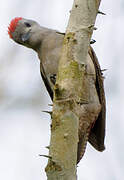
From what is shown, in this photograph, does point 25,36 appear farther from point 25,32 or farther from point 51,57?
point 51,57

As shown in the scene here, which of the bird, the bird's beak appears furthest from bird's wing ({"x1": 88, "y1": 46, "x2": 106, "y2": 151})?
the bird's beak

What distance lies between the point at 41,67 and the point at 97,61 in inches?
30.4

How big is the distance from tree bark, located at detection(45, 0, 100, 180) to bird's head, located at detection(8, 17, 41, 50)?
2769mm

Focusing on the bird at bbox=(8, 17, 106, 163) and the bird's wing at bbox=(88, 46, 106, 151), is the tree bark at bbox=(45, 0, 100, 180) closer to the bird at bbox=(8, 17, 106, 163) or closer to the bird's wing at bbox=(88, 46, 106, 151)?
the bird at bbox=(8, 17, 106, 163)

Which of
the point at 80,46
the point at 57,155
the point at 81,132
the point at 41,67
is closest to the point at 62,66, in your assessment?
the point at 80,46

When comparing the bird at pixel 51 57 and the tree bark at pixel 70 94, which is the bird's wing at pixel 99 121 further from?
the tree bark at pixel 70 94

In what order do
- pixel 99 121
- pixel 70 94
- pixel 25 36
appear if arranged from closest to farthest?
1. pixel 70 94
2. pixel 99 121
3. pixel 25 36

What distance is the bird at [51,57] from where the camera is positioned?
5320 mm

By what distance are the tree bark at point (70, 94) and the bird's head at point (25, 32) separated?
2.77 meters

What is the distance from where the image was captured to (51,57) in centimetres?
555

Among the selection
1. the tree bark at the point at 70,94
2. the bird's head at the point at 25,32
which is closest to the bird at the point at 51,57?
the bird's head at the point at 25,32

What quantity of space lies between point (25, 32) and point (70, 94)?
11.1 feet

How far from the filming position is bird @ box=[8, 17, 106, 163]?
5.32 m

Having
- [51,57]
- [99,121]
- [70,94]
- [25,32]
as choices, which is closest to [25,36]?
[25,32]
